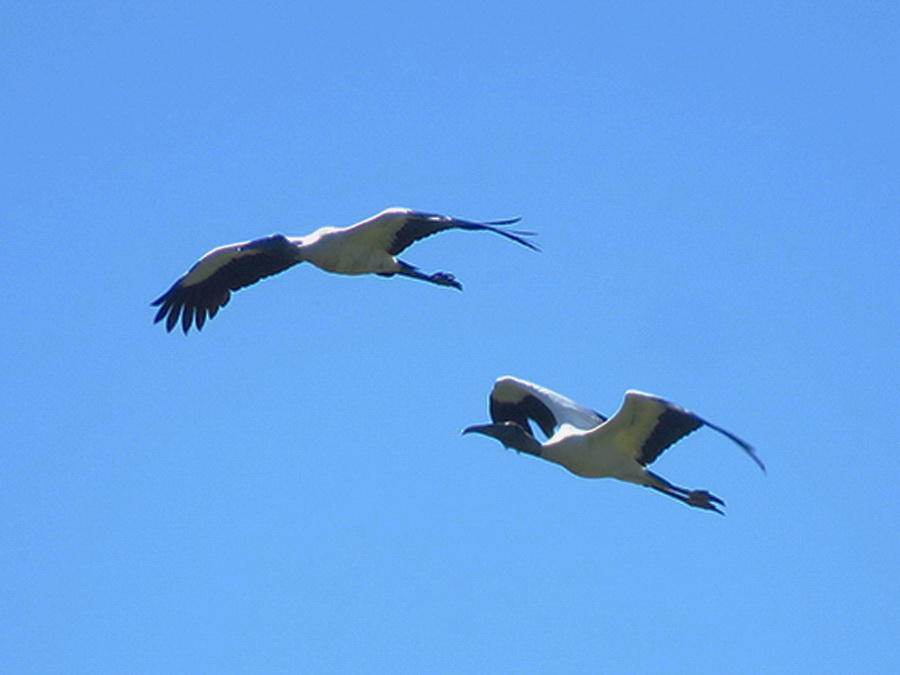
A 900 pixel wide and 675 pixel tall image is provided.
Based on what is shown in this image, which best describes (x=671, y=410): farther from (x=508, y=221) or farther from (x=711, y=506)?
(x=508, y=221)

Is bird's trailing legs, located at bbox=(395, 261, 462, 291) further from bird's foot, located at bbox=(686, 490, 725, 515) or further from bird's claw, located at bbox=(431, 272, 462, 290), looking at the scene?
bird's foot, located at bbox=(686, 490, 725, 515)

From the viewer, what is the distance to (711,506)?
14484 mm

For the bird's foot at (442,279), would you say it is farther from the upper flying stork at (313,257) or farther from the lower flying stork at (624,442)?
the lower flying stork at (624,442)

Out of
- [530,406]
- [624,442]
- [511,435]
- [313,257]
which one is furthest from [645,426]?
[313,257]

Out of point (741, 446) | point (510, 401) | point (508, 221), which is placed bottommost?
point (741, 446)

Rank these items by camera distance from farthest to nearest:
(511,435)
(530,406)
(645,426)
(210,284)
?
(210,284) < (530,406) < (511,435) < (645,426)

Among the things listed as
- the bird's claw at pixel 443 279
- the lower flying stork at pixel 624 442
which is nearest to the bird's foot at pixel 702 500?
the lower flying stork at pixel 624 442

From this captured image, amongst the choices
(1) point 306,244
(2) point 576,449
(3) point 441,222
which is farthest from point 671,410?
(1) point 306,244

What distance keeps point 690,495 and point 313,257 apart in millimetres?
4539

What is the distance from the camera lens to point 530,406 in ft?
52.7

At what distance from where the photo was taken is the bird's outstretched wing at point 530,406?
609 inches

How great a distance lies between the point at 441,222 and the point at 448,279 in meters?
0.85

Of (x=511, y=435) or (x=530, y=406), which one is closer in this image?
(x=511, y=435)

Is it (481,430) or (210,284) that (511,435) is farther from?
(210,284)
